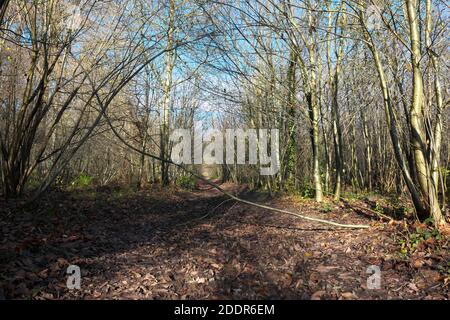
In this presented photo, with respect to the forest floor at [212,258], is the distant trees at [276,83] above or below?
above

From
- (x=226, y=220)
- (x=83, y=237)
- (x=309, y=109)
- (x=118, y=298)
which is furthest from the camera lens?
(x=309, y=109)

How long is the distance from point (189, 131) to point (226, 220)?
10259mm

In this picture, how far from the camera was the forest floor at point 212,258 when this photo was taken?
3.06 metres

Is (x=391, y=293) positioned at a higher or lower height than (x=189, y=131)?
lower

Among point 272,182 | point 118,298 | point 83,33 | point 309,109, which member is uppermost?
point 83,33

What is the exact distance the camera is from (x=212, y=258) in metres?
4.09

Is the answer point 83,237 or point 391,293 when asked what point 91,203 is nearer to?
point 83,237

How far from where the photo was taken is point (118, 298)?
9.77ft

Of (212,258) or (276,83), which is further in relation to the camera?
(276,83)

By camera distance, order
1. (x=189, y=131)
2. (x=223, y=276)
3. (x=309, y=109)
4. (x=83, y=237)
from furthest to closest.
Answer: (x=189, y=131) < (x=309, y=109) < (x=83, y=237) < (x=223, y=276)

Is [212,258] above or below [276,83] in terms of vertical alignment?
below
